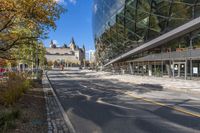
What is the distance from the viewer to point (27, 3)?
460 inches

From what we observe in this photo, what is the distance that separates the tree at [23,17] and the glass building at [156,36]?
78.9 feet

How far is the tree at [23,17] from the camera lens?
38.4 feet

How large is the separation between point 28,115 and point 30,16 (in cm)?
456

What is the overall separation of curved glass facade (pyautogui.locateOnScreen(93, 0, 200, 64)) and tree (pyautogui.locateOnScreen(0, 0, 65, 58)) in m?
25.4

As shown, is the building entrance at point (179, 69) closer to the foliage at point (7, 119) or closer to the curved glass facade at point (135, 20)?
the curved glass facade at point (135, 20)

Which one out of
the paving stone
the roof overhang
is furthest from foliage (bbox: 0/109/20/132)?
the roof overhang

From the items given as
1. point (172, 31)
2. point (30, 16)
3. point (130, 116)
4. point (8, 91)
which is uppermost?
point (172, 31)

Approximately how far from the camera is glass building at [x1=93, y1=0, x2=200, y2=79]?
122 feet

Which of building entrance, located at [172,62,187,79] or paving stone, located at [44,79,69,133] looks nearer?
paving stone, located at [44,79,69,133]

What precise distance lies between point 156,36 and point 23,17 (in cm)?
3602

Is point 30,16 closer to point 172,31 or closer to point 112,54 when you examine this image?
point 172,31

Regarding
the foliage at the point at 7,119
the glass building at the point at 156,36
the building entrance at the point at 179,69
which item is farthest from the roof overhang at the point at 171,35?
the foliage at the point at 7,119

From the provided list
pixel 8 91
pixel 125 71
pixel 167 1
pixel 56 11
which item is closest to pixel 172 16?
pixel 167 1

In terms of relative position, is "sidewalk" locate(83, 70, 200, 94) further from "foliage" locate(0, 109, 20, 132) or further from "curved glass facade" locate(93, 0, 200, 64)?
"foliage" locate(0, 109, 20, 132)
